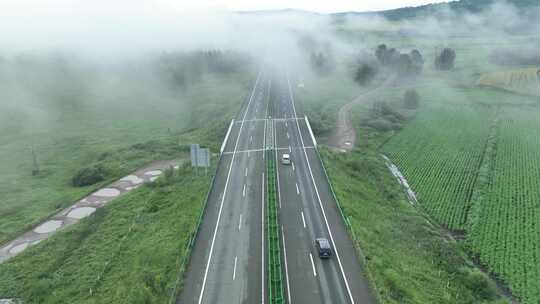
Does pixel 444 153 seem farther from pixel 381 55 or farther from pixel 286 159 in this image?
pixel 381 55

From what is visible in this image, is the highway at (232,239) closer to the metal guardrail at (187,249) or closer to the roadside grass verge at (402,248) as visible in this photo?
the metal guardrail at (187,249)

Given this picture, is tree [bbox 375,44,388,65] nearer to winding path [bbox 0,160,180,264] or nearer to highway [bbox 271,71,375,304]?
highway [bbox 271,71,375,304]

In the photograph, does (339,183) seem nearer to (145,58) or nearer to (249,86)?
(249,86)

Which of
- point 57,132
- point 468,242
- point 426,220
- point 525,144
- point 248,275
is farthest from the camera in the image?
point 57,132

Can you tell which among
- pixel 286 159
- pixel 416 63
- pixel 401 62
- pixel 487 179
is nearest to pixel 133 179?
pixel 286 159

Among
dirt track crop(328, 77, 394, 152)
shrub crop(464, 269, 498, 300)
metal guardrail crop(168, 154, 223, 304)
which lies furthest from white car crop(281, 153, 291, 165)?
shrub crop(464, 269, 498, 300)

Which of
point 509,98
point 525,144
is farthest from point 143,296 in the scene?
point 509,98

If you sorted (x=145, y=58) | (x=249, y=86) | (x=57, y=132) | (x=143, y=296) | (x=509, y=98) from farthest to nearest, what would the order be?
(x=145, y=58) → (x=249, y=86) → (x=509, y=98) → (x=57, y=132) → (x=143, y=296)

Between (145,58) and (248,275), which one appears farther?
(145,58)
